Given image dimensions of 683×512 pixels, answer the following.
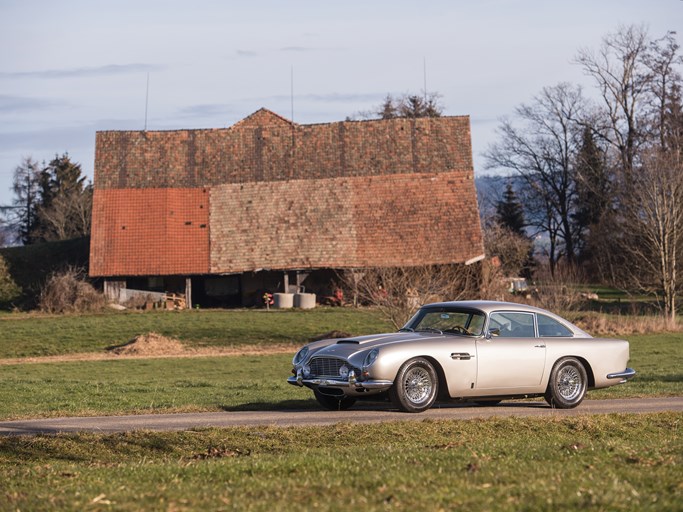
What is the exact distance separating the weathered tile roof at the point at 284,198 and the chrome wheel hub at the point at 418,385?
3246cm

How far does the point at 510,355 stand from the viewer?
14.2 m

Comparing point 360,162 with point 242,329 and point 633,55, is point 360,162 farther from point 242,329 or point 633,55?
point 633,55

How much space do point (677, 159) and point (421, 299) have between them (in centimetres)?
2399

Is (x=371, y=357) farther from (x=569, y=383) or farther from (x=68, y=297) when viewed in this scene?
(x=68, y=297)

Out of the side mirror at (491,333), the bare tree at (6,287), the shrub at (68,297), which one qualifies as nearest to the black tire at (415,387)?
the side mirror at (491,333)

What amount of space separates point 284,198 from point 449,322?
3575cm

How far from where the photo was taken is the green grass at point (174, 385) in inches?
625

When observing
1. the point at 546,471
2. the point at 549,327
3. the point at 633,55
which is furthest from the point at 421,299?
the point at 633,55

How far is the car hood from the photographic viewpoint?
13.5 metres

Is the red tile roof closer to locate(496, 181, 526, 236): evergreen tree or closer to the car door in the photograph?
locate(496, 181, 526, 236): evergreen tree

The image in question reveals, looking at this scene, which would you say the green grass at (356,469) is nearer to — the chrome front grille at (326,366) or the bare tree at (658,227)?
the chrome front grille at (326,366)

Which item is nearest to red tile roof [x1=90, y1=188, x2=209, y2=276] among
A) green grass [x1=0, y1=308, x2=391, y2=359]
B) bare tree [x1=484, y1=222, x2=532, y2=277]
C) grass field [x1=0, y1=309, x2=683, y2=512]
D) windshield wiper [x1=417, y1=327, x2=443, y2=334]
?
green grass [x1=0, y1=308, x2=391, y2=359]

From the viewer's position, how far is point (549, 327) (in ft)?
48.8

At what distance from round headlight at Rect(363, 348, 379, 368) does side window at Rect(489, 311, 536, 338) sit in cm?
196
